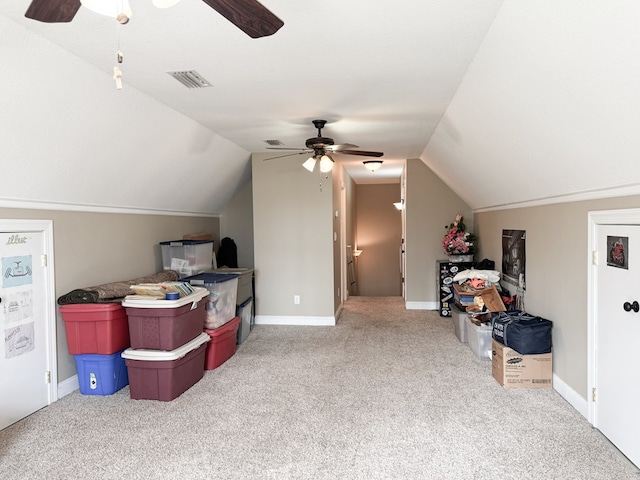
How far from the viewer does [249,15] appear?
1507mm

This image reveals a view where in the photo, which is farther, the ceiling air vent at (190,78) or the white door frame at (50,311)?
the white door frame at (50,311)

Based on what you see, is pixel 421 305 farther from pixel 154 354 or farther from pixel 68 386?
pixel 68 386

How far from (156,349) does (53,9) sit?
108 inches

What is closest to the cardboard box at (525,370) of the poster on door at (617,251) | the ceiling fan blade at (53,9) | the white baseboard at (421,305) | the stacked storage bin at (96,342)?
the poster on door at (617,251)

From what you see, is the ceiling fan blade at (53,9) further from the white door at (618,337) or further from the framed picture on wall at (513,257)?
the framed picture on wall at (513,257)

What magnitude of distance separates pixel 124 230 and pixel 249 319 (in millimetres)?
1966

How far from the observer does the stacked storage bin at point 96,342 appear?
137 inches

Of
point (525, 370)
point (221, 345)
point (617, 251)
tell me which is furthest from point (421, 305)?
point (617, 251)

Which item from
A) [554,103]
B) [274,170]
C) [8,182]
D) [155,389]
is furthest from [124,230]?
[554,103]

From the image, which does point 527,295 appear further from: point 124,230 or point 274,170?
point 124,230

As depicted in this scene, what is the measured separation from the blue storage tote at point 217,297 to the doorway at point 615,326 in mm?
3277

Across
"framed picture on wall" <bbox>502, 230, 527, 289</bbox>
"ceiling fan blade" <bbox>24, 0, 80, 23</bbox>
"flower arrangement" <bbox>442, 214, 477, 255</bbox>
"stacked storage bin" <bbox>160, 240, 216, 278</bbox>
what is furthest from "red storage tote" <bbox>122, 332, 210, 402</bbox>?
"flower arrangement" <bbox>442, 214, 477, 255</bbox>

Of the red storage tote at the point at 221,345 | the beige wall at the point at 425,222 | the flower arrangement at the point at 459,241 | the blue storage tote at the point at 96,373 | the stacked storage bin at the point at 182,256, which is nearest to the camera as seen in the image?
the blue storage tote at the point at 96,373

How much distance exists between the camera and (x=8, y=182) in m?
2.95
